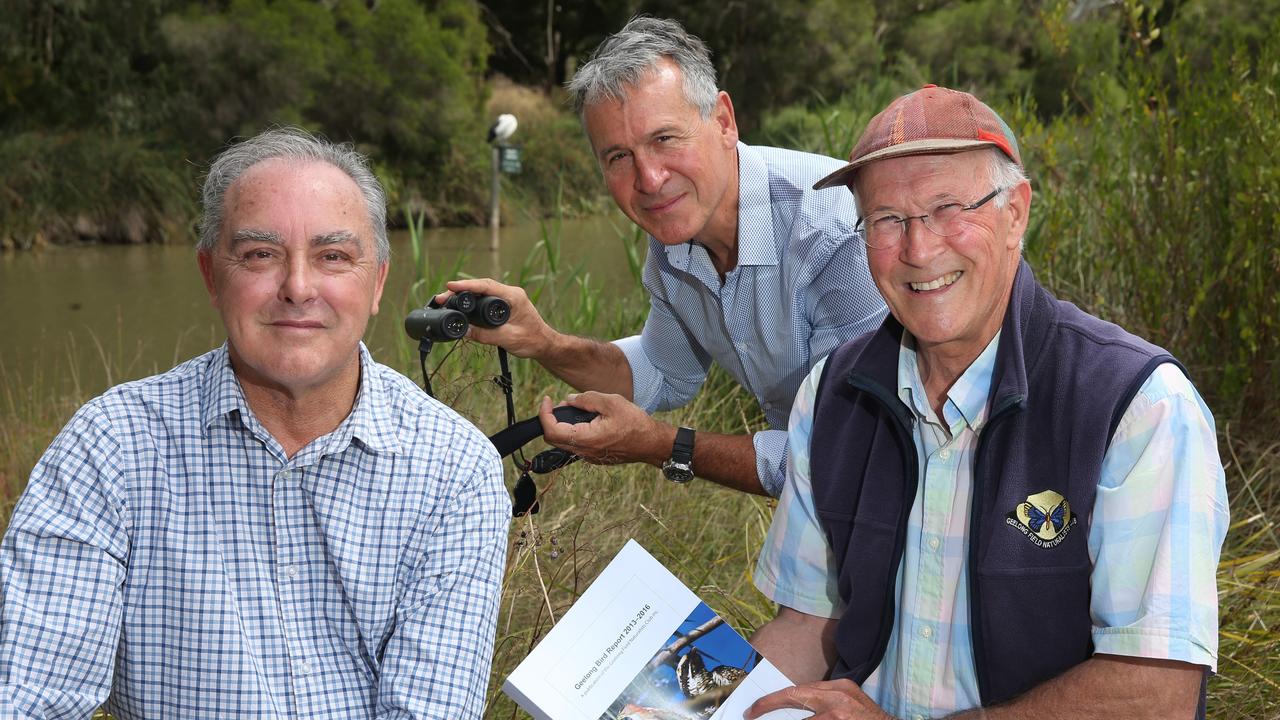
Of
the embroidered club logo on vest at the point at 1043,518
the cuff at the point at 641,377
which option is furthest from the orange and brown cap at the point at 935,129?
the cuff at the point at 641,377

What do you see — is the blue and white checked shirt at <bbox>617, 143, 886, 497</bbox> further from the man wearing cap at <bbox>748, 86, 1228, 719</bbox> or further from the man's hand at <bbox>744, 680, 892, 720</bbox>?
the man's hand at <bbox>744, 680, 892, 720</bbox>

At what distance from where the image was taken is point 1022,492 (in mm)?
1775

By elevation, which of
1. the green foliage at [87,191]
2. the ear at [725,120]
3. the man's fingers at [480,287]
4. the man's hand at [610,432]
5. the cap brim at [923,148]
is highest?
the ear at [725,120]

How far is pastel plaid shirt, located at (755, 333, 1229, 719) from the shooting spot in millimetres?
1628

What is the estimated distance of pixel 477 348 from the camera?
3.64 m

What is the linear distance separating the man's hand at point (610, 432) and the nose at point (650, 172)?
54 cm

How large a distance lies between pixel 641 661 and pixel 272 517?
63 centimetres

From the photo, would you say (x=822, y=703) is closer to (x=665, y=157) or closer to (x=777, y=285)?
(x=777, y=285)

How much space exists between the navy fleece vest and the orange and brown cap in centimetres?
24

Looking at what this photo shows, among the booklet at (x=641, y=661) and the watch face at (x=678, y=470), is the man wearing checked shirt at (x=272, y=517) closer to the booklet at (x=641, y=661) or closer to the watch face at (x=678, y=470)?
the booklet at (x=641, y=661)

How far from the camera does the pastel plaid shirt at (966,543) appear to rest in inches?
64.1

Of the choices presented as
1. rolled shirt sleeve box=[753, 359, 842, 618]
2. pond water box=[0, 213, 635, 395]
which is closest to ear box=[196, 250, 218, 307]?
rolled shirt sleeve box=[753, 359, 842, 618]

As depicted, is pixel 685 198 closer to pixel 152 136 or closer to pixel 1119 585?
pixel 1119 585

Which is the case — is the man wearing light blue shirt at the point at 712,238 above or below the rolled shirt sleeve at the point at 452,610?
above
